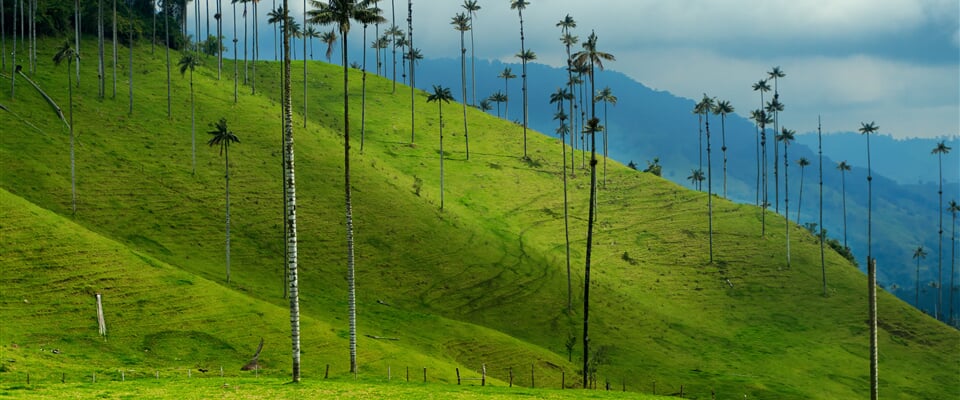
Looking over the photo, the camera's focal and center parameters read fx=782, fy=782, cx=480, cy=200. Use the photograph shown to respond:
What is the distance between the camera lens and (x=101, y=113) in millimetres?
111562

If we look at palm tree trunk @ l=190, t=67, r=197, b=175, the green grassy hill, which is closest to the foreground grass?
the green grassy hill

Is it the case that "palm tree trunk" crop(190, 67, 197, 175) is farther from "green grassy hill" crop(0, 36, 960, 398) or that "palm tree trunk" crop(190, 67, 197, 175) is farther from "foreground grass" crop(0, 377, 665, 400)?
"foreground grass" crop(0, 377, 665, 400)

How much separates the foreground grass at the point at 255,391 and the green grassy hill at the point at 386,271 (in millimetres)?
8731

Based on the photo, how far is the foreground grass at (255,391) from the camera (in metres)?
39.1

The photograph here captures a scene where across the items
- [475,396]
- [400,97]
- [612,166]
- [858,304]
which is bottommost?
[858,304]

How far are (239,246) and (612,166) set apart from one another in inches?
3693

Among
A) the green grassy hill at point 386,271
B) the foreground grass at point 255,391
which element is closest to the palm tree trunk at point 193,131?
the green grassy hill at point 386,271

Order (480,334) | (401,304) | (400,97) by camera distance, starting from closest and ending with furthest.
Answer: (480,334)
(401,304)
(400,97)

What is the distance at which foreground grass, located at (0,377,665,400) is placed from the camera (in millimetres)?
39094

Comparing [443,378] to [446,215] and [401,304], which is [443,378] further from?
[446,215]

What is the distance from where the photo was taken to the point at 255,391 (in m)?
41.5

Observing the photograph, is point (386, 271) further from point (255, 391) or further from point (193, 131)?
point (255, 391)

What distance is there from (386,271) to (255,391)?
51284 millimetres

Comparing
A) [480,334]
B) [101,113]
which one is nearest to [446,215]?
[480,334]
